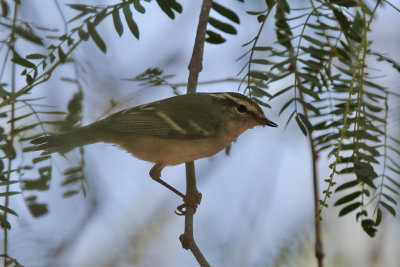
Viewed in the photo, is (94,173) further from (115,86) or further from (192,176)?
(192,176)

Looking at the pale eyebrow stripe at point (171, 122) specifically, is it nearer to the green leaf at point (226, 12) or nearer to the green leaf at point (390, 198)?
the green leaf at point (226, 12)

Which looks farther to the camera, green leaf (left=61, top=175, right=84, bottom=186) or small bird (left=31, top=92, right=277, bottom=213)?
small bird (left=31, top=92, right=277, bottom=213)

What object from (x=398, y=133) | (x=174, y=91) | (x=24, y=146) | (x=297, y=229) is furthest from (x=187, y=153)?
(x=398, y=133)

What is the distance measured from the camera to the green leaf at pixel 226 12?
105 inches

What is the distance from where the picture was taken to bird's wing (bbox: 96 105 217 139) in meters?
3.06

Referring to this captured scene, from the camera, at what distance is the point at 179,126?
10.5 feet

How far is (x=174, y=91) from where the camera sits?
3.25 meters

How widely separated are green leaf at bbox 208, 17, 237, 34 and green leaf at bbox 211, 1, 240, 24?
54 mm

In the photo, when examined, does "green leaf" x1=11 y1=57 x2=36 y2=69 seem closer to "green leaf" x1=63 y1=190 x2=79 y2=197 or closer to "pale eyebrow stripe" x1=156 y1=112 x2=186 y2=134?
"green leaf" x1=63 y1=190 x2=79 y2=197

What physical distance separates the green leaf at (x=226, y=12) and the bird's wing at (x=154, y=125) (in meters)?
0.78

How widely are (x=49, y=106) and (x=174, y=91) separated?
116 cm

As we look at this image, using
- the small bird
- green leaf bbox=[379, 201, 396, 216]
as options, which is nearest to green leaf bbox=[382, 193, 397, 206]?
green leaf bbox=[379, 201, 396, 216]

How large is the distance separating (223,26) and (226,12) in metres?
0.08

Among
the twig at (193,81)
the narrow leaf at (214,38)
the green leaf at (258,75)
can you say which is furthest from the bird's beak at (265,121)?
the green leaf at (258,75)
